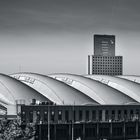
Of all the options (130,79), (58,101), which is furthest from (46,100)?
(130,79)

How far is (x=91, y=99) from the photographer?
131 m

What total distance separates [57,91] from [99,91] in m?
12.2

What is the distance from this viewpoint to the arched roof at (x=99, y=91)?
13600cm

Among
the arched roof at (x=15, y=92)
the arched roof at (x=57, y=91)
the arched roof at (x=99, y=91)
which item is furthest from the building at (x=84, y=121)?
the arched roof at (x=15, y=92)

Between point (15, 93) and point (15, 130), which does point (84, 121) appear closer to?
point (15, 93)

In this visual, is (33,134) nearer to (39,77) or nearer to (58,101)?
(58,101)

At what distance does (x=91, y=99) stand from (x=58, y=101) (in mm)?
A: 7949

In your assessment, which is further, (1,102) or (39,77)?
(39,77)

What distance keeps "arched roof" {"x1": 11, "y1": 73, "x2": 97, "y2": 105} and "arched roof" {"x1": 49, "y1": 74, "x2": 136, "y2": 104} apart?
5.66 metres

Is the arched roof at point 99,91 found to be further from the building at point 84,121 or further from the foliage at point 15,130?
the foliage at point 15,130

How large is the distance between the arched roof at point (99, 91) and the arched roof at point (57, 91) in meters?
5.66

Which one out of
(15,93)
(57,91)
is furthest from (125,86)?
(15,93)

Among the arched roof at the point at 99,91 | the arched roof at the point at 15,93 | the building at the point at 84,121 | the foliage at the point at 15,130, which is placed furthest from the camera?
the arched roof at the point at 99,91

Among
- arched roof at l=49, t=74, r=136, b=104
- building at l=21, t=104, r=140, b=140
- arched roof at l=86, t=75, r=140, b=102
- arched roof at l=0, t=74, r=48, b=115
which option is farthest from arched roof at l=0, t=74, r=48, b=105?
arched roof at l=86, t=75, r=140, b=102
